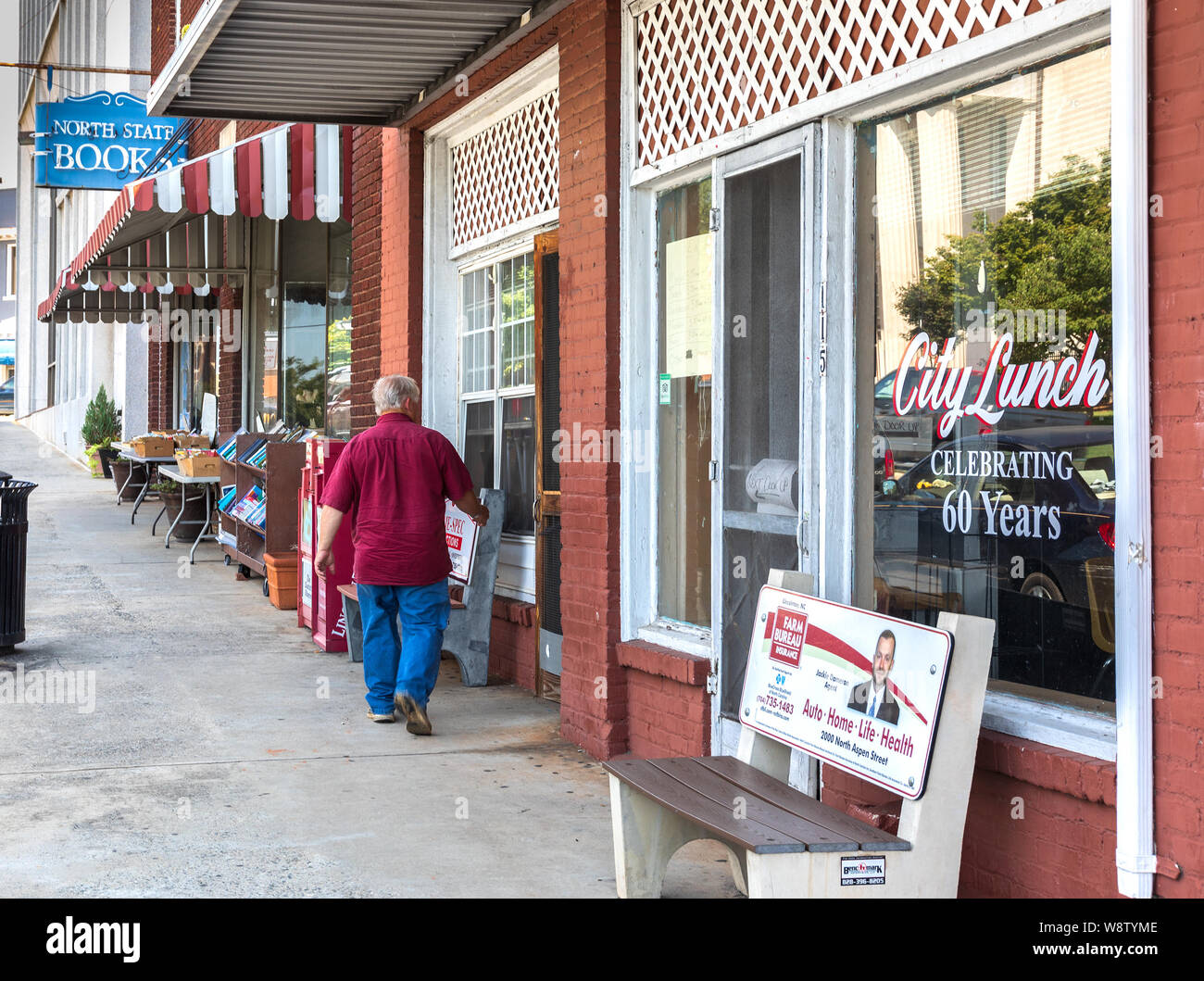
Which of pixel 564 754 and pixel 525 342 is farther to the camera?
pixel 525 342

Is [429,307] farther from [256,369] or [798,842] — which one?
[256,369]

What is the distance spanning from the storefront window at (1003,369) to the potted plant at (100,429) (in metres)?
21.6

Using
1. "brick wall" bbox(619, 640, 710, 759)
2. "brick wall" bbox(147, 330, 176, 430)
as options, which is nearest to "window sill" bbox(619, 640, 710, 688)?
"brick wall" bbox(619, 640, 710, 759)

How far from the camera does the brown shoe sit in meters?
6.62

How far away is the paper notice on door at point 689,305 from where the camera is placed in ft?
19.0

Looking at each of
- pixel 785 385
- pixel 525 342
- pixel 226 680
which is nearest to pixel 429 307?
pixel 525 342

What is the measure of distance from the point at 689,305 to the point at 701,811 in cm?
Answer: 274

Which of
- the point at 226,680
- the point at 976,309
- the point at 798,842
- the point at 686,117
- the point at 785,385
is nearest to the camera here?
the point at 798,842

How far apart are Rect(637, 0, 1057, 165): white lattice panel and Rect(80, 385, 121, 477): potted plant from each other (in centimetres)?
2007

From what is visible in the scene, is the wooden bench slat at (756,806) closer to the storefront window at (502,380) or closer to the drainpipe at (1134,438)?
the drainpipe at (1134,438)

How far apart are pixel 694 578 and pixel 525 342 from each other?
254 centimetres

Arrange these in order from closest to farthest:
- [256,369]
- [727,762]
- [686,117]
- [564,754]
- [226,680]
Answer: [727,762]
[686,117]
[564,754]
[226,680]
[256,369]

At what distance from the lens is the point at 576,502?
21.2 ft

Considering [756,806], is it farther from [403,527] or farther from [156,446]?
[156,446]
